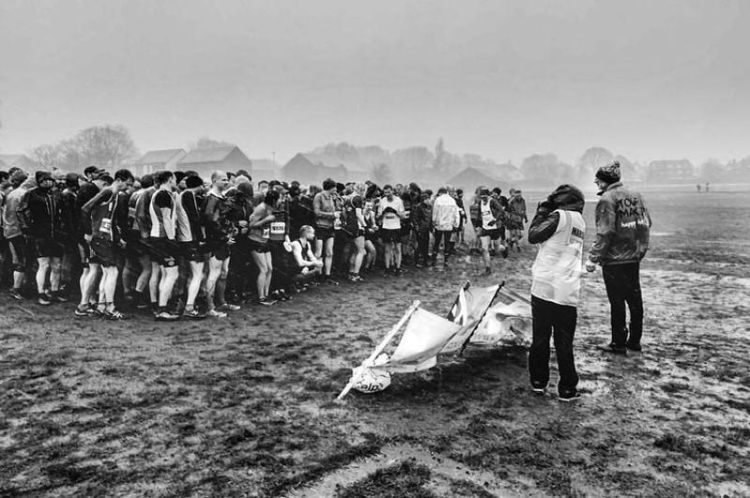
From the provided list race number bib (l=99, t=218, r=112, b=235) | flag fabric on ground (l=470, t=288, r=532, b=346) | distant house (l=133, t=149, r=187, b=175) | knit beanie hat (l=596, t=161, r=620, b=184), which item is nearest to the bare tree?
distant house (l=133, t=149, r=187, b=175)

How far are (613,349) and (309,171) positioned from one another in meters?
100

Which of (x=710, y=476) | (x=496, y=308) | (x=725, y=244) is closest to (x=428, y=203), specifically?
(x=496, y=308)

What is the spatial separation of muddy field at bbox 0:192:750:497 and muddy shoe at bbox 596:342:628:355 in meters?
0.18

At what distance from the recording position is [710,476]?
12.1ft

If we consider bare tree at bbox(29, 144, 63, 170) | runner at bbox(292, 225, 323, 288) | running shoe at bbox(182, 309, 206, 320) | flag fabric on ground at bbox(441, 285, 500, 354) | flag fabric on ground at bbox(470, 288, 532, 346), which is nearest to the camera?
flag fabric on ground at bbox(441, 285, 500, 354)

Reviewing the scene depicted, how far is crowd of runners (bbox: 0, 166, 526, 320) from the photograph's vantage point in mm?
7781

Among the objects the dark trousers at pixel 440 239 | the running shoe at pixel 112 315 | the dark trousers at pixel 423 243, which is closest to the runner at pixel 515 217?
the dark trousers at pixel 440 239

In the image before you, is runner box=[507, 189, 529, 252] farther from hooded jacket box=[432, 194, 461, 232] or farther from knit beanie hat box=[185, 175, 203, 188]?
knit beanie hat box=[185, 175, 203, 188]

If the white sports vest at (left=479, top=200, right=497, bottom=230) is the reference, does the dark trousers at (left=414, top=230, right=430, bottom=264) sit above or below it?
below

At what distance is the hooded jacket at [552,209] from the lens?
4.99 metres

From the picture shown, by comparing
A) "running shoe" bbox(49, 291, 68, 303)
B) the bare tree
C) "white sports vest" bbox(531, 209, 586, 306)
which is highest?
the bare tree

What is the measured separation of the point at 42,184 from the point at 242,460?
692 cm

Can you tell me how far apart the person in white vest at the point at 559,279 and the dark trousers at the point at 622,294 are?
1712mm

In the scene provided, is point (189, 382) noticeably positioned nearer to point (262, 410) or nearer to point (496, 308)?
point (262, 410)
